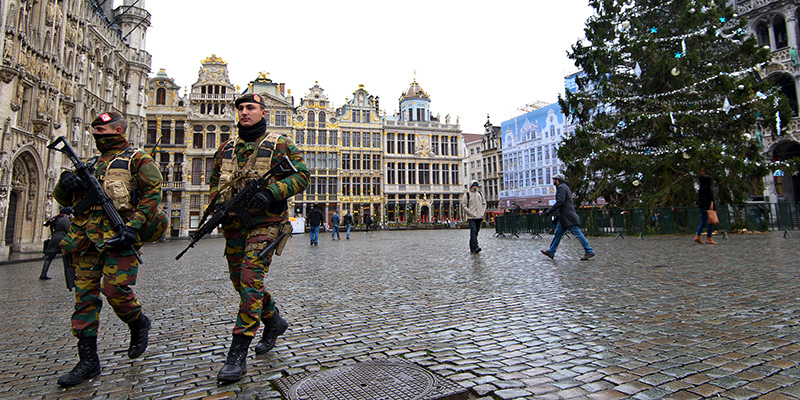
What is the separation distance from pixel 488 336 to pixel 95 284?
2.82 meters

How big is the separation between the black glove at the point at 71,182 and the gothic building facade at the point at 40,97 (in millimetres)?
16445

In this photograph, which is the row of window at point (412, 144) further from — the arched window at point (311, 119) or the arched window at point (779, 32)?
the arched window at point (779, 32)

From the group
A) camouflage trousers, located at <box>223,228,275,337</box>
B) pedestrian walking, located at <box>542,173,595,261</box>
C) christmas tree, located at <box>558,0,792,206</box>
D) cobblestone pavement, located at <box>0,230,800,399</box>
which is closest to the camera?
cobblestone pavement, located at <box>0,230,800,399</box>

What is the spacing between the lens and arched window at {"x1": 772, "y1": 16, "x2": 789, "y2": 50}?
83.0 ft

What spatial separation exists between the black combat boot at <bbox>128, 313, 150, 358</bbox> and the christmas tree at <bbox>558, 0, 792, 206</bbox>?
17142 millimetres

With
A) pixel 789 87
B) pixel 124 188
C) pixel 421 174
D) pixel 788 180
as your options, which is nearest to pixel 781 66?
pixel 789 87

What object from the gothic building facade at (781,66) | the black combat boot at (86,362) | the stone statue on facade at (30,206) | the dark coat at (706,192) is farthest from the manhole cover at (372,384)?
the gothic building facade at (781,66)

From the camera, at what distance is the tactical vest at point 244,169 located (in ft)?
10.3

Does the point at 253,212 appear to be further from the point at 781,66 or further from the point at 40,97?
the point at 781,66

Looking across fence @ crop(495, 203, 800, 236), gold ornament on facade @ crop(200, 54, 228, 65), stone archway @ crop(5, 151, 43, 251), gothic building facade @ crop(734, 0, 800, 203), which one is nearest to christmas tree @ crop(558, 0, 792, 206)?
fence @ crop(495, 203, 800, 236)

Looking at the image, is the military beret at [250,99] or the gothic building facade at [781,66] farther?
the gothic building facade at [781,66]

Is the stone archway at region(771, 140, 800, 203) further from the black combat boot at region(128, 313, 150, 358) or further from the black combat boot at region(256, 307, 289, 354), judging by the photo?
the black combat boot at region(128, 313, 150, 358)

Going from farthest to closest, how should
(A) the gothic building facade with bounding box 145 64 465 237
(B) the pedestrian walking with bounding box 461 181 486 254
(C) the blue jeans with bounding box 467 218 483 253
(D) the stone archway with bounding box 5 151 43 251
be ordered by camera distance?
(A) the gothic building facade with bounding box 145 64 465 237, (D) the stone archway with bounding box 5 151 43 251, (B) the pedestrian walking with bounding box 461 181 486 254, (C) the blue jeans with bounding box 467 218 483 253

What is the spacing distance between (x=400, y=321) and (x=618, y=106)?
17.9m
